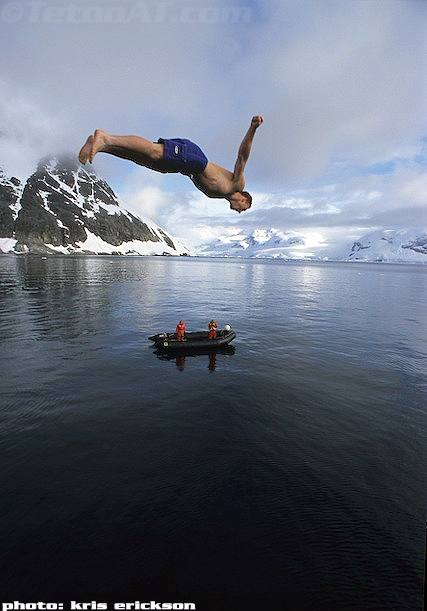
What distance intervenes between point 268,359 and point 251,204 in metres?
29.1

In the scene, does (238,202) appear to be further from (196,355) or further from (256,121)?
(196,355)

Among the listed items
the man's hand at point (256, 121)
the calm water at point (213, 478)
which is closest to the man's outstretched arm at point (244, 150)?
the man's hand at point (256, 121)

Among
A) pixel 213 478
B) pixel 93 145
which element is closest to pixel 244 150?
pixel 93 145

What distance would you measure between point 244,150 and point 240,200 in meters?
0.57

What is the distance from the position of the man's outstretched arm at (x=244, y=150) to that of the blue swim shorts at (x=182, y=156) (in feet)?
1.13

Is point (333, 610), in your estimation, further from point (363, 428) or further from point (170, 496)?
point (363, 428)

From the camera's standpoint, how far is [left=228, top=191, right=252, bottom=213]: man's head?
3.58 meters

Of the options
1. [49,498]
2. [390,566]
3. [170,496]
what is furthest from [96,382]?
[390,566]

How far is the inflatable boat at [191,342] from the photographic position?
32.1 metres

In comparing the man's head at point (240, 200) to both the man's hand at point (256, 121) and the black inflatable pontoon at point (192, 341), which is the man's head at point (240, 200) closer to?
the man's hand at point (256, 121)

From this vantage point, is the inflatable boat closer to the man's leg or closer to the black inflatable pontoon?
the black inflatable pontoon

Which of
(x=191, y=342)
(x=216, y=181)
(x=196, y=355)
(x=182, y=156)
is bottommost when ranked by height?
(x=196, y=355)

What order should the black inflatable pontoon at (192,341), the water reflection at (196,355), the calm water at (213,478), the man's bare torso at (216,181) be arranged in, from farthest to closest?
the black inflatable pontoon at (192,341) → the water reflection at (196,355) → the calm water at (213,478) → the man's bare torso at (216,181)

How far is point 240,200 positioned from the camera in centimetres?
363
